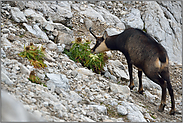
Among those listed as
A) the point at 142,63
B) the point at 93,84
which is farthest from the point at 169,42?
the point at 93,84

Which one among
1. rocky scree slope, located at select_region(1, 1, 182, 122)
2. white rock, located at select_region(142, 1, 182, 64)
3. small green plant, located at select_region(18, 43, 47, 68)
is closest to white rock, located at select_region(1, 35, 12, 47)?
rocky scree slope, located at select_region(1, 1, 182, 122)

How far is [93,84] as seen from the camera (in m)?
6.80

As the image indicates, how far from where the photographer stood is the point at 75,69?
7316 millimetres

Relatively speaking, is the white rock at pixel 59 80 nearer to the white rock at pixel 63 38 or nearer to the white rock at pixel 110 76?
the white rock at pixel 110 76

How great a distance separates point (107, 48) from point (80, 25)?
2.43 m

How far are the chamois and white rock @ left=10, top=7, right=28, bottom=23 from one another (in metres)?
3.02

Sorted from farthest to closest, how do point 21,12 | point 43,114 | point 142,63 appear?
point 21,12 < point 142,63 < point 43,114

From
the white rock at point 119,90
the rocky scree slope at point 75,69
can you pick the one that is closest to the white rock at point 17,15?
the rocky scree slope at point 75,69

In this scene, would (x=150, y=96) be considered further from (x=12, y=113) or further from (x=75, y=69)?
(x=12, y=113)

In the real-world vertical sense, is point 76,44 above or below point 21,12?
below

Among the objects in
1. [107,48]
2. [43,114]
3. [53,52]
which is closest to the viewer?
[43,114]

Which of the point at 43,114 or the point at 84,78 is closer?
the point at 43,114

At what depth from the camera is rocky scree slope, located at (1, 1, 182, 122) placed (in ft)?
16.1

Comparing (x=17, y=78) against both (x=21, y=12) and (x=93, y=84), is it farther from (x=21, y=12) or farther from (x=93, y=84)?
(x=21, y=12)
